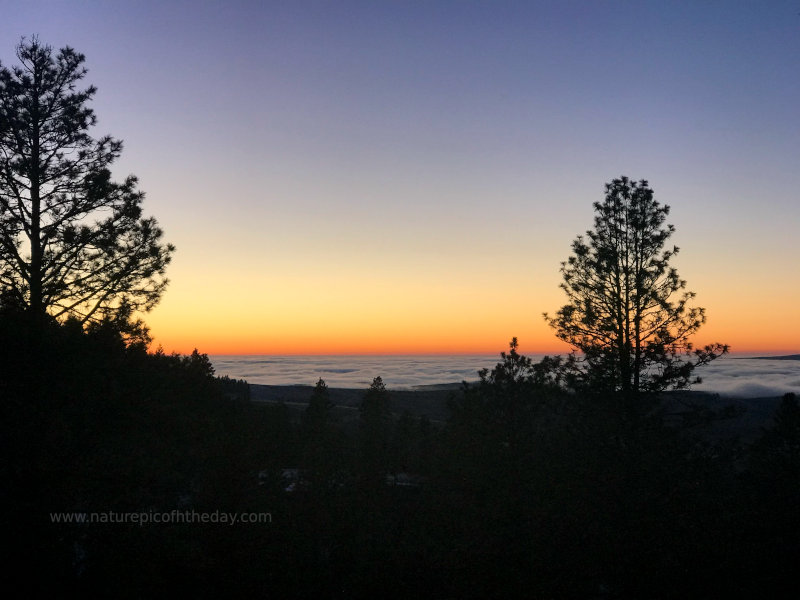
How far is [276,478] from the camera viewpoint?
23.8m

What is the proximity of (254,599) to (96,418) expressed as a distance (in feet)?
25.0

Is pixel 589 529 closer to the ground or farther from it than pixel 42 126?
closer to the ground

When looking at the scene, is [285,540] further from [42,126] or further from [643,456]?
[42,126]

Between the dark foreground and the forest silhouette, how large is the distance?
63mm

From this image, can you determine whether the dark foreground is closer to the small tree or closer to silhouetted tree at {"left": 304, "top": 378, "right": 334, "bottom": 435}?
the small tree

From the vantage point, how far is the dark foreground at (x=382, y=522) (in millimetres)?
10391

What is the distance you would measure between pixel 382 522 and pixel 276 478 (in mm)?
6751

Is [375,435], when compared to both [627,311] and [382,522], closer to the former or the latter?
[382,522]

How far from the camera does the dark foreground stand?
10391 mm

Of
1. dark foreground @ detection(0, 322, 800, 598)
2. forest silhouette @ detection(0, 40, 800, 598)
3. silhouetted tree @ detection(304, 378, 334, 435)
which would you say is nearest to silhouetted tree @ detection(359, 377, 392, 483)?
silhouetted tree @ detection(304, 378, 334, 435)

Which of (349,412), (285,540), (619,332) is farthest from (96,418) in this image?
(349,412)

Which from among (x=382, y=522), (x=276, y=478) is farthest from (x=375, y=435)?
(x=276, y=478)

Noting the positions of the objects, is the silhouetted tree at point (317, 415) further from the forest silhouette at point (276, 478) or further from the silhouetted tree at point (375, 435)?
the forest silhouette at point (276, 478)

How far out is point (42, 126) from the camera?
571 inches
